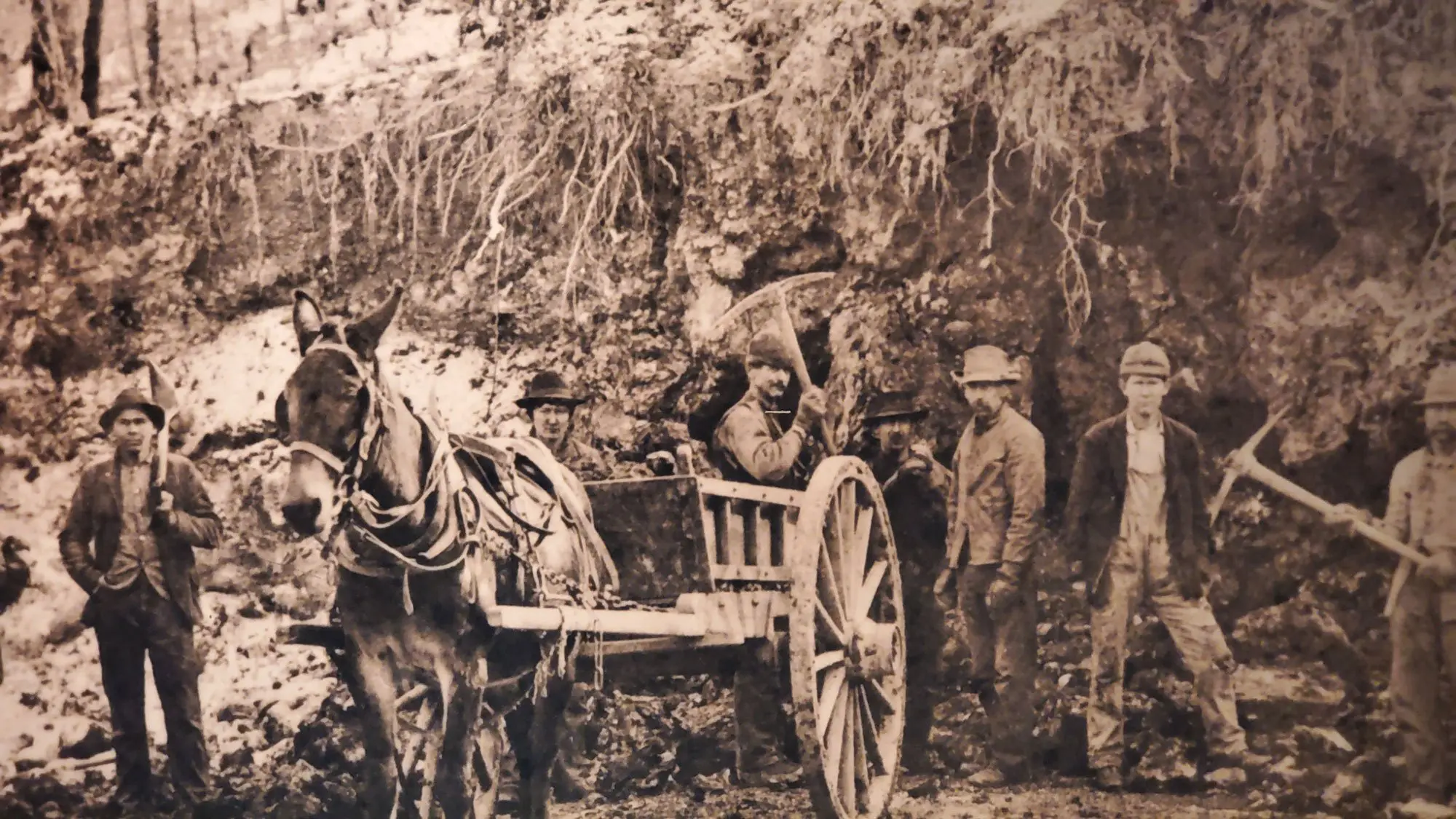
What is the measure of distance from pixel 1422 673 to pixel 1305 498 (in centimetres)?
51

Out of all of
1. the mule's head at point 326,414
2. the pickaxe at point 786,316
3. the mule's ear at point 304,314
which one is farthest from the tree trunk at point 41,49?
the pickaxe at point 786,316

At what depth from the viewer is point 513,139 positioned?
4.60 metres

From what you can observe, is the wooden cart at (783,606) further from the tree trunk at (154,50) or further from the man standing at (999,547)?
the tree trunk at (154,50)

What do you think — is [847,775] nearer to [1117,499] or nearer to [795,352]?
[1117,499]

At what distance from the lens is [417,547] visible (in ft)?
12.3

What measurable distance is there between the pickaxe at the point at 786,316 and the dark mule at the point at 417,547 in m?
0.73

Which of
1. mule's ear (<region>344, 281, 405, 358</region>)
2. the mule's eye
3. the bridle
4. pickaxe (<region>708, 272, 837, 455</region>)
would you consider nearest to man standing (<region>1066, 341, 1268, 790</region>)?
→ pickaxe (<region>708, 272, 837, 455</region>)

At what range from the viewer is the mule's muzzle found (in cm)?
358

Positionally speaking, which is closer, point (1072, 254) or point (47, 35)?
point (1072, 254)

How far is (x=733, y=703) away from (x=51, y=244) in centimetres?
292

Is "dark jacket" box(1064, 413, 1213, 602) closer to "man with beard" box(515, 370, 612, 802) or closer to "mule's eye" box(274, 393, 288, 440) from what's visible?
"man with beard" box(515, 370, 612, 802)

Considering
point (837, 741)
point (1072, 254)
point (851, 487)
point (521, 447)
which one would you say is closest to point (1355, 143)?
point (1072, 254)

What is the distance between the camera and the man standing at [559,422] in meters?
4.30

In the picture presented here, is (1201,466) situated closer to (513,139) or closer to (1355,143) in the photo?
(1355,143)
